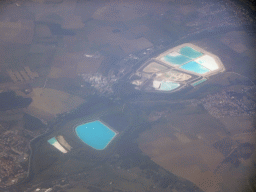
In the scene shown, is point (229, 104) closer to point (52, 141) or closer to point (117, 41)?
point (117, 41)

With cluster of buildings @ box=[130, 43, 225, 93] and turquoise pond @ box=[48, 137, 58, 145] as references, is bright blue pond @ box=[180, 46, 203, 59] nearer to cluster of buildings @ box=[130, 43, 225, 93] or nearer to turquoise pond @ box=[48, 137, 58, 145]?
cluster of buildings @ box=[130, 43, 225, 93]

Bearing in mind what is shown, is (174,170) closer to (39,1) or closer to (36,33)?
(36,33)

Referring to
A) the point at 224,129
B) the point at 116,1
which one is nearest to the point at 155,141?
the point at 224,129

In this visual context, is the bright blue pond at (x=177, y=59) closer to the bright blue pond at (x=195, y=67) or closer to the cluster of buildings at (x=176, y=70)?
the cluster of buildings at (x=176, y=70)

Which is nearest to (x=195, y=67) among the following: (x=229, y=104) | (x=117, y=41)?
(x=229, y=104)

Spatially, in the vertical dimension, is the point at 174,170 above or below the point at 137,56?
below

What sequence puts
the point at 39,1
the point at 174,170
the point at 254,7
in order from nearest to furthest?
the point at 174,170 → the point at 254,7 → the point at 39,1

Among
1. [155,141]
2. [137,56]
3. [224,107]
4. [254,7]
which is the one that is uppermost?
[254,7]
